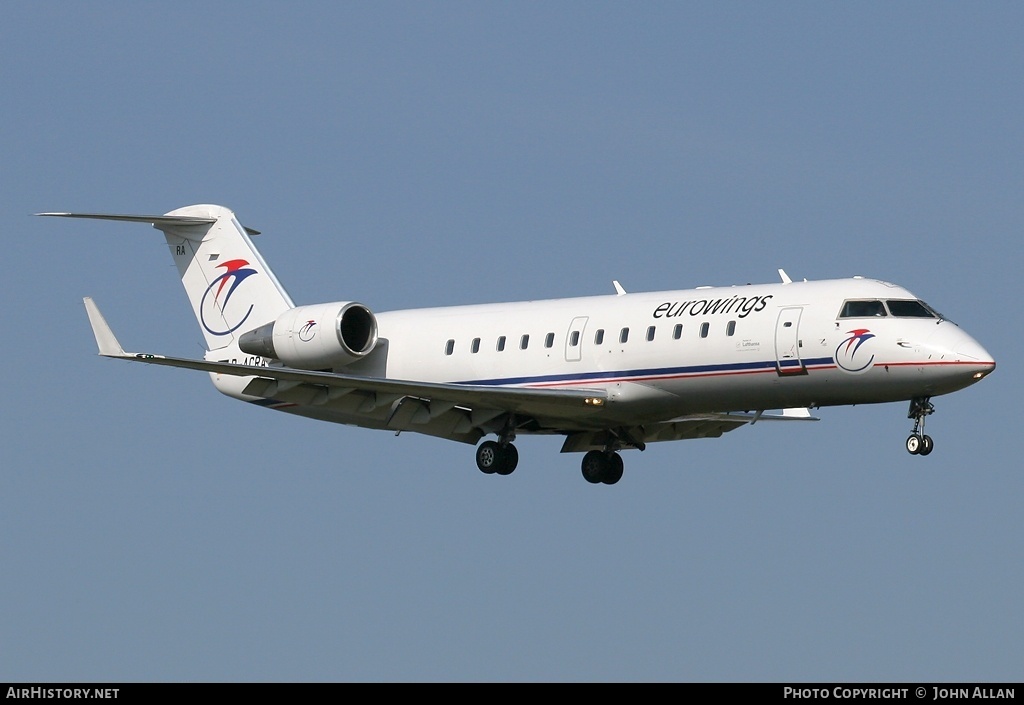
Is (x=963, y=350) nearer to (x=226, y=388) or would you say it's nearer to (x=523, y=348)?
(x=523, y=348)

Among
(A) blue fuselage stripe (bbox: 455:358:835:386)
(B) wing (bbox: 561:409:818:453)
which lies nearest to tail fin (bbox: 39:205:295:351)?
(A) blue fuselage stripe (bbox: 455:358:835:386)

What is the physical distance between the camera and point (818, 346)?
96.9 feet

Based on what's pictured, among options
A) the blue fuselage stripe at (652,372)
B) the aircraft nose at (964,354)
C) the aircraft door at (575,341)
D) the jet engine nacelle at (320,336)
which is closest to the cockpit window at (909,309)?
the aircraft nose at (964,354)

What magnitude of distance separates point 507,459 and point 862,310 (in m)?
7.15

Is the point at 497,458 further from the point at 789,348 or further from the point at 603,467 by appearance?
the point at 789,348

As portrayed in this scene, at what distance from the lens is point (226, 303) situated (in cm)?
3688

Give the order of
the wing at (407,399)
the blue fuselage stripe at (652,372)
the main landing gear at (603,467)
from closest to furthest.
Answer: the blue fuselage stripe at (652,372) → the wing at (407,399) → the main landing gear at (603,467)

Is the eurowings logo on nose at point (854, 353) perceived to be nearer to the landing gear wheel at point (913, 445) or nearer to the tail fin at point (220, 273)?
the landing gear wheel at point (913, 445)

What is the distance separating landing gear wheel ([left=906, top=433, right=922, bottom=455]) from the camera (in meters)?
28.8

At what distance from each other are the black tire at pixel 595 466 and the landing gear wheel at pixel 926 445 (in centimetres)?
741

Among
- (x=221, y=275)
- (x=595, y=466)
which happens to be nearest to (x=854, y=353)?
(x=595, y=466)

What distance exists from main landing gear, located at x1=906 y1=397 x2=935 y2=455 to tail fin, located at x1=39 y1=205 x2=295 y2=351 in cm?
1336

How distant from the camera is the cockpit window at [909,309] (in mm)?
29516
